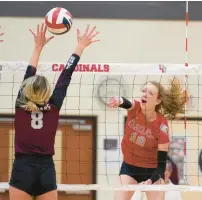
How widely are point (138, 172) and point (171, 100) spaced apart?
79 centimetres

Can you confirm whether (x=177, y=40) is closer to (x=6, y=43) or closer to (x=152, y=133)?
(x=6, y=43)

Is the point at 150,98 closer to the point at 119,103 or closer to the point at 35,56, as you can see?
the point at 119,103

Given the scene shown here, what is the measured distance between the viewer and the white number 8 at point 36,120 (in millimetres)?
4672

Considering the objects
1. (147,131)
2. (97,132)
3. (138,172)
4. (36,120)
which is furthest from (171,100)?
(97,132)

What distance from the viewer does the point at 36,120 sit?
15.3ft

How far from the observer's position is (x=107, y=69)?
6.04 meters

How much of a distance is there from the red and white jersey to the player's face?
79 millimetres

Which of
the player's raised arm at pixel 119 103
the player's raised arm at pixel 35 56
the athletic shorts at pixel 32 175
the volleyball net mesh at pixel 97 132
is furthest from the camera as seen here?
the volleyball net mesh at pixel 97 132

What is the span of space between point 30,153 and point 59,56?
4483 mm

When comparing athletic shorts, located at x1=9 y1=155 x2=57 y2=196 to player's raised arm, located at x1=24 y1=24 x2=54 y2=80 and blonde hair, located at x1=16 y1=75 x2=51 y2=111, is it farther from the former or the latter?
player's raised arm, located at x1=24 y1=24 x2=54 y2=80

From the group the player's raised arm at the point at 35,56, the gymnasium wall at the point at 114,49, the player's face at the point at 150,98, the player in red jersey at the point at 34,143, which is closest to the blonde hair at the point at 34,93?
the player in red jersey at the point at 34,143

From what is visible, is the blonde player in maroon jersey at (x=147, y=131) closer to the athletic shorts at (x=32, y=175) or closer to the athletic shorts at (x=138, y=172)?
the athletic shorts at (x=138, y=172)

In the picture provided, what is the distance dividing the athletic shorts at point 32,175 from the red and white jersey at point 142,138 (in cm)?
142

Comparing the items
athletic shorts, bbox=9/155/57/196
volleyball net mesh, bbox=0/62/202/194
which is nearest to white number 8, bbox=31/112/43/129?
athletic shorts, bbox=9/155/57/196
